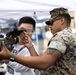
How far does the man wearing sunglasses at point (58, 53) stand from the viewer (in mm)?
2242

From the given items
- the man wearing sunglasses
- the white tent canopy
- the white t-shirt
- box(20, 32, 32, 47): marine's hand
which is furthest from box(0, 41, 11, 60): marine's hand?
the white tent canopy

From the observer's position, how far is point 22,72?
3.43 metres

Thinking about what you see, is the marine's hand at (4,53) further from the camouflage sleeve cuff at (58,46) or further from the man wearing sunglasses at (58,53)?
the camouflage sleeve cuff at (58,46)

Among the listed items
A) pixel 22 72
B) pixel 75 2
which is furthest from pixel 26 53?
pixel 75 2

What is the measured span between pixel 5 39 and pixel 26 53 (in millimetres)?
1194

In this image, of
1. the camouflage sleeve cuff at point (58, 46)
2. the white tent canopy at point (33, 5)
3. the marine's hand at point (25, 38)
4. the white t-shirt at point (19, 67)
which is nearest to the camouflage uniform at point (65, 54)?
the camouflage sleeve cuff at point (58, 46)

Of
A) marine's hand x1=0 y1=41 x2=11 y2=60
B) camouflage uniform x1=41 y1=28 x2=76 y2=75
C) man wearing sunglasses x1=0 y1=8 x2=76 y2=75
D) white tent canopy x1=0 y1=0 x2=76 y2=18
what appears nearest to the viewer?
marine's hand x1=0 y1=41 x2=11 y2=60

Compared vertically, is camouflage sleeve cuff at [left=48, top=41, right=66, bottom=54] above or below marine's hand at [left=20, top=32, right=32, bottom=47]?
above

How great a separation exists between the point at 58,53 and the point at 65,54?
170 mm

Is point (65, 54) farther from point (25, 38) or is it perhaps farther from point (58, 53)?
point (25, 38)

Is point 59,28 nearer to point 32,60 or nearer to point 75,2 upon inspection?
point 32,60

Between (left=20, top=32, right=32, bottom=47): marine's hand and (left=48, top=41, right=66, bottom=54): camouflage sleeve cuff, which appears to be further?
(left=20, top=32, right=32, bottom=47): marine's hand

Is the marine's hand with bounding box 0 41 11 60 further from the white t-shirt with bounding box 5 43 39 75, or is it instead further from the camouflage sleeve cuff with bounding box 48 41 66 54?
the white t-shirt with bounding box 5 43 39 75

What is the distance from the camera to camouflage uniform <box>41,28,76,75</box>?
2426 millimetres
